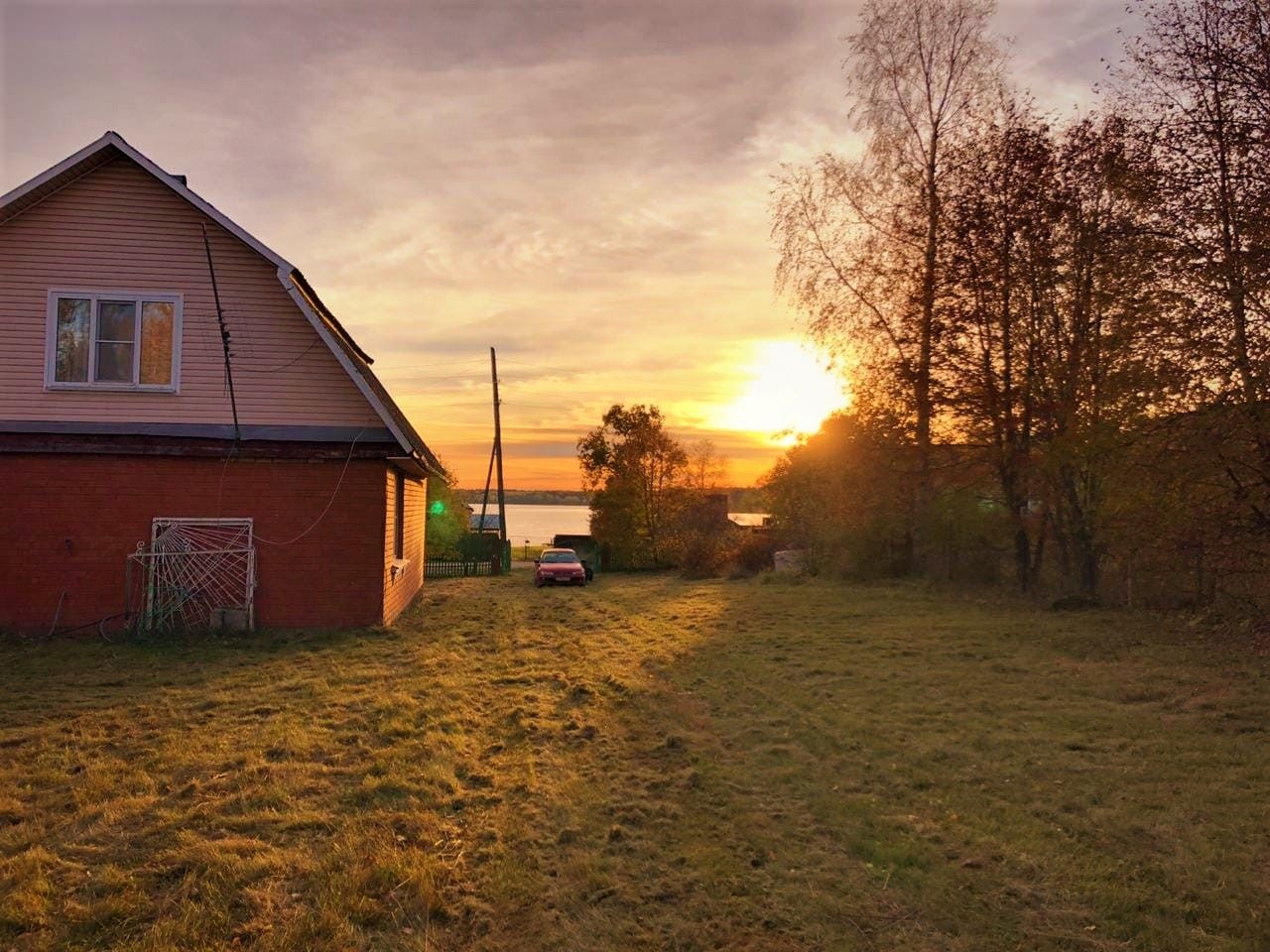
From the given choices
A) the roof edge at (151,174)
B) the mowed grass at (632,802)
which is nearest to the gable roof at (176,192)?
the roof edge at (151,174)

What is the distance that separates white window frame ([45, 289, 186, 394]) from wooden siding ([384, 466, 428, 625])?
4097 millimetres

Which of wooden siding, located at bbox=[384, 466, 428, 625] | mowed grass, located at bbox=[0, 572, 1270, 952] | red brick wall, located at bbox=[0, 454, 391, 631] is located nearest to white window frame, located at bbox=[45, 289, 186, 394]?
red brick wall, located at bbox=[0, 454, 391, 631]

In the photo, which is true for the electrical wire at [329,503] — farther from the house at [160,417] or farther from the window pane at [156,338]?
the window pane at [156,338]

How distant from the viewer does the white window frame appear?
13148 millimetres

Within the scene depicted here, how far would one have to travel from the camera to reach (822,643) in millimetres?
13977

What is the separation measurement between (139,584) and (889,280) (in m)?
18.4

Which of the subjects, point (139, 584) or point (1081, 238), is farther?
point (1081, 238)

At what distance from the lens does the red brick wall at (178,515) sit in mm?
13203

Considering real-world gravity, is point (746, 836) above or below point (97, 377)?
below

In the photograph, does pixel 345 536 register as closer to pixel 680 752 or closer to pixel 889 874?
pixel 680 752

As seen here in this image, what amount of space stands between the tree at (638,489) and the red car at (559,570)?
11.8m

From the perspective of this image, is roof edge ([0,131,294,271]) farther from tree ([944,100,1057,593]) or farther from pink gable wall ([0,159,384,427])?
tree ([944,100,1057,593])

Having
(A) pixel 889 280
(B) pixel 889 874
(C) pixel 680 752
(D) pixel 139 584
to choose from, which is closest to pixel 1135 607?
(A) pixel 889 280

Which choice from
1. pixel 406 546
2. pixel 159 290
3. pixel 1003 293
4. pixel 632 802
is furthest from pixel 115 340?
pixel 1003 293
